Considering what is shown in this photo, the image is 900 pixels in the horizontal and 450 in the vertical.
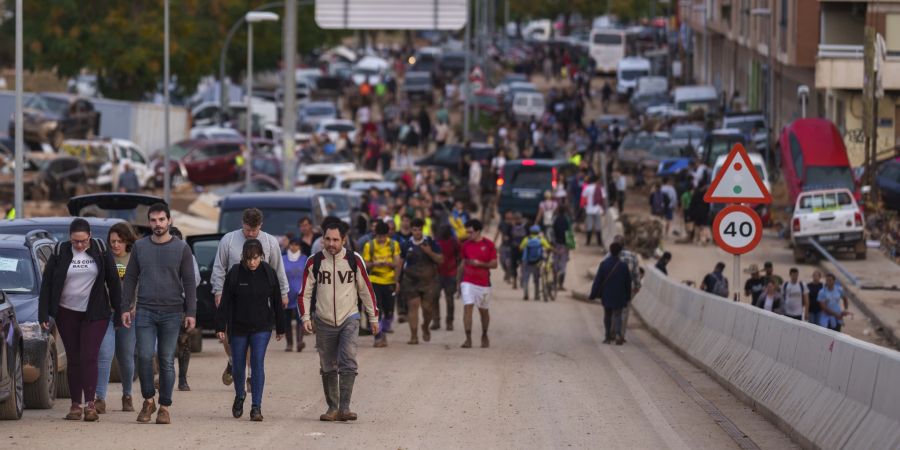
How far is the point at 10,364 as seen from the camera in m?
13.4

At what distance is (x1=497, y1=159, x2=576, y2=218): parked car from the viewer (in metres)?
44.9

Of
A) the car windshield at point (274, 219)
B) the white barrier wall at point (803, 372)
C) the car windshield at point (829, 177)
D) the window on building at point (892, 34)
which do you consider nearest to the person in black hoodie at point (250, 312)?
the white barrier wall at point (803, 372)

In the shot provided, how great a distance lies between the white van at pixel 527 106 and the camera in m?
80.1

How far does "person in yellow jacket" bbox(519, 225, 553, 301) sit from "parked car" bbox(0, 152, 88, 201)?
17.2m

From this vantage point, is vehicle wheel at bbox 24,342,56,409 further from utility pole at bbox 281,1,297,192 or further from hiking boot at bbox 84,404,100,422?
utility pole at bbox 281,1,297,192

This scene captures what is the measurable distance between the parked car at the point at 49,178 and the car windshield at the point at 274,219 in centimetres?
1873

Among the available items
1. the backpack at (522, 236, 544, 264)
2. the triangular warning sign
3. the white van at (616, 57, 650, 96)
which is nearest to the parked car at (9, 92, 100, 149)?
the backpack at (522, 236, 544, 264)

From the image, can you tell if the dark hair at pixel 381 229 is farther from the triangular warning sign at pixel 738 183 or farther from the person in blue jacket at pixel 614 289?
the triangular warning sign at pixel 738 183

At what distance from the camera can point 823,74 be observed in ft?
161

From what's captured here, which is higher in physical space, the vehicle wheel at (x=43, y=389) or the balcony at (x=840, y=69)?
the balcony at (x=840, y=69)

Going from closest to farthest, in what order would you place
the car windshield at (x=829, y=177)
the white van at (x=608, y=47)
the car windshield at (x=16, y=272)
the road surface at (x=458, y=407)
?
the road surface at (x=458, y=407) → the car windshield at (x=16, y=272) → the car windshield at (x=829, y=177) → the white van at (x=608, y=47)

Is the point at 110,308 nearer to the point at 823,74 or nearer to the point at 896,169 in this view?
the point at 896,169

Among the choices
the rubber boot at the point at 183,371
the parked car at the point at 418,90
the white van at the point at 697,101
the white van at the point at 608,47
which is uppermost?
the white van at the point at 608,47

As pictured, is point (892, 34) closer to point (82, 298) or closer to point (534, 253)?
point (534, 253)
